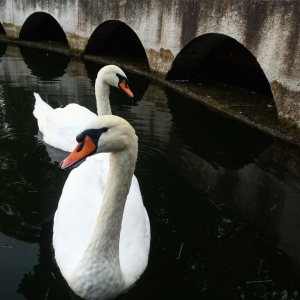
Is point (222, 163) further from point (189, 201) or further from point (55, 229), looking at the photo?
point (55, 229)

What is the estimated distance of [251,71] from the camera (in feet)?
34.1

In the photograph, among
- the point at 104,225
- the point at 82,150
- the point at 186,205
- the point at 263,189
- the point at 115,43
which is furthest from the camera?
the point at 115,43

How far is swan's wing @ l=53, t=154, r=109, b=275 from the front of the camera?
130 inches

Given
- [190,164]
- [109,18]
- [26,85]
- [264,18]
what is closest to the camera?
[190,164]

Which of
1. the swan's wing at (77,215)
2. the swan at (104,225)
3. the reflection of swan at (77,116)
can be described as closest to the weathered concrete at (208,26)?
the reflection of swan at (77,116)

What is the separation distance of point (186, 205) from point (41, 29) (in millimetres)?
14011

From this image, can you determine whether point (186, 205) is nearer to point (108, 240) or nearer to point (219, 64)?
point (108, 240)

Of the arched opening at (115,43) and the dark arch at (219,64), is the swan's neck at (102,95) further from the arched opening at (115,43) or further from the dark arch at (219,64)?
the arched opening at (115,43)

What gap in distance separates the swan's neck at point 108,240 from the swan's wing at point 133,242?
0.21 metres

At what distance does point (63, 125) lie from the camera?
6121 mm

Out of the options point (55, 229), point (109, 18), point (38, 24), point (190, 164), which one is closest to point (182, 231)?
point (55, 229)

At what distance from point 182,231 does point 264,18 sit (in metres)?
4.87

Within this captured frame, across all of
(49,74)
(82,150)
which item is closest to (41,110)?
(49,74)

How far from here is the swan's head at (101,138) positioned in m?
2.63
